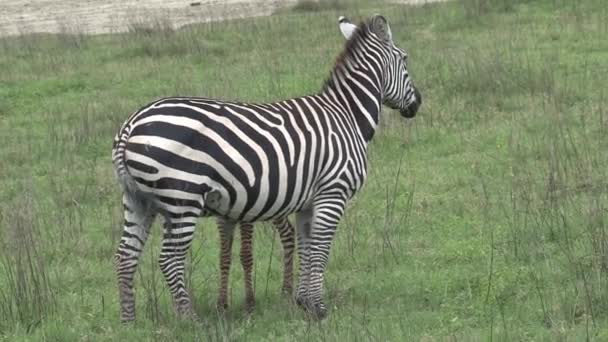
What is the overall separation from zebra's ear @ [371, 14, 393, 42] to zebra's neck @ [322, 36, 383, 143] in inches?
6.1

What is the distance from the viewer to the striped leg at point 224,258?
7.12 meters

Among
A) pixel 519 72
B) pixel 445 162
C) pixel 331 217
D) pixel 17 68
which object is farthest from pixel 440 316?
pixel 17 68

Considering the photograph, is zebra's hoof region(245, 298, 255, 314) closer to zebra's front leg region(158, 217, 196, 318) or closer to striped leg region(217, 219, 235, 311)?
striped leg region(217, 219, 235, 311)

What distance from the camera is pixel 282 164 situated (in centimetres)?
654

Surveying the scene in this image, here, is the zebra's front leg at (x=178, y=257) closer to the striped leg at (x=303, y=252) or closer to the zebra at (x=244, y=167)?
the zebra at (x=244, y=167)

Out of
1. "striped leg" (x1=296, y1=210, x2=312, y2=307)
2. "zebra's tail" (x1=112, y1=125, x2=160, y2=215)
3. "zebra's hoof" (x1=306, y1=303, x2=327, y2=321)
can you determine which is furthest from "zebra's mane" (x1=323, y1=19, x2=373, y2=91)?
"zebra's tail" (x1=112, y1=125, x2=160, y2=215)

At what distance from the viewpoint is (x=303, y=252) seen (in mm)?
7109

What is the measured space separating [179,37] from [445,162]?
942cm

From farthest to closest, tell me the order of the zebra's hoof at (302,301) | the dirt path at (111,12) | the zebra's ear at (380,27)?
the dirt path at (111,12)
the zebra's ear at (380,27)
the zebra's hoof at (302,301)

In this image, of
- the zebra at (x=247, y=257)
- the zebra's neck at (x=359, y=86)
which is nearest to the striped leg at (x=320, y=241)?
the zebra at (x=247, y=257)

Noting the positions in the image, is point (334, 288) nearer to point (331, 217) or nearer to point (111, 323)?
point (331, 217)

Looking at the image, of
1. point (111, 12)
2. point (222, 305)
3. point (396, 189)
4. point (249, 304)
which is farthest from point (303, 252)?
point (111, 12)

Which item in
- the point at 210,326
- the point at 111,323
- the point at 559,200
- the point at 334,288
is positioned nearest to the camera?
the point at 210,326

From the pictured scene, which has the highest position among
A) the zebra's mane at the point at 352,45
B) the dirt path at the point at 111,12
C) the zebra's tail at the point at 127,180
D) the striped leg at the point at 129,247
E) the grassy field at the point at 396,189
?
the zebra's mane at the point at 352,45
